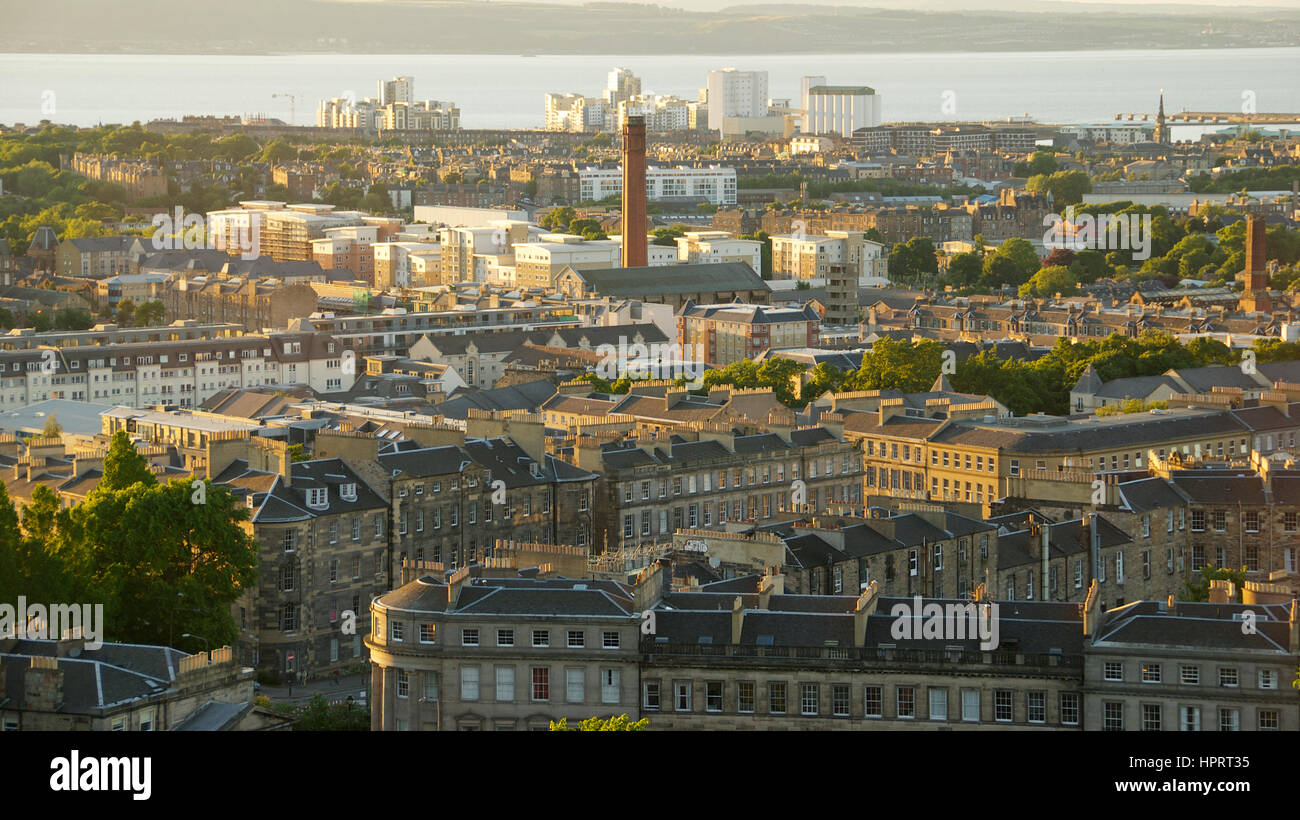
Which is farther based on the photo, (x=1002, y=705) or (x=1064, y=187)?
(x=1064, y=187)

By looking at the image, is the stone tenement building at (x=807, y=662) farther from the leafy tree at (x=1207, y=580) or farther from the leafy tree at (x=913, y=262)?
the leafy tree at (x=913, y=262)

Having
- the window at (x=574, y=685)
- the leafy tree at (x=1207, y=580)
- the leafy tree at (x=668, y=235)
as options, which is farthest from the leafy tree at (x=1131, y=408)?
the leafy tree at (x=668, y=235)

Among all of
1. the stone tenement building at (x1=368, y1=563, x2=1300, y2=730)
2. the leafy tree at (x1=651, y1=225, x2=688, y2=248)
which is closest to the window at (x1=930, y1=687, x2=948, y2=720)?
the stone tenement building at (x1=368, y1=563, x2=1300, y2=730)

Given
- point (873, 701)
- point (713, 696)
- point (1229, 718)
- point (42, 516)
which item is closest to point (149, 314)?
point (42, 516)

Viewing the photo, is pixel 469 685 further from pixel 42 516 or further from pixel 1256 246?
pixel 1256 246

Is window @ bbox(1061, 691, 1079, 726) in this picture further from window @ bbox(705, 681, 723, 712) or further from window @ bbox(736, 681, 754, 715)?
Result: window @ bbox(705, 681, 723, 712)
